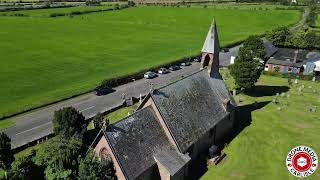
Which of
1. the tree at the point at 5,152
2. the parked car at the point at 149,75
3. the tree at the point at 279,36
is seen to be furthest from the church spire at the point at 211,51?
the tree at the point at 279,36

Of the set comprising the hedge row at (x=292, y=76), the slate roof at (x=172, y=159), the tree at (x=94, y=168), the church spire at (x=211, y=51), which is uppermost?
the church spire at (x=211, y=51)

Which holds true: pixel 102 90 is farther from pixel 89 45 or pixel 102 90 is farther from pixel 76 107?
pixel 89 45

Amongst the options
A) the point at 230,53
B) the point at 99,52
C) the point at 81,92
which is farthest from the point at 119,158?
the point at 230,53

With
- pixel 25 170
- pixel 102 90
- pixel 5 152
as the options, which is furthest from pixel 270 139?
pixel 5 152

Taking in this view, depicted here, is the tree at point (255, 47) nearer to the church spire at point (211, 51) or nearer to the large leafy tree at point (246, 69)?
the large leafy tree at point (246, 69)

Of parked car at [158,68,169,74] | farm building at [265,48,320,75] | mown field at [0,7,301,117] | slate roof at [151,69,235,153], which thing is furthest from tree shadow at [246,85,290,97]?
mown field at [0,7,301,117]

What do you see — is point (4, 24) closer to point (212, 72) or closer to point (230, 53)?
point (230, 53)

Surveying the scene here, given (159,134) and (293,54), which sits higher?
(159,134)
